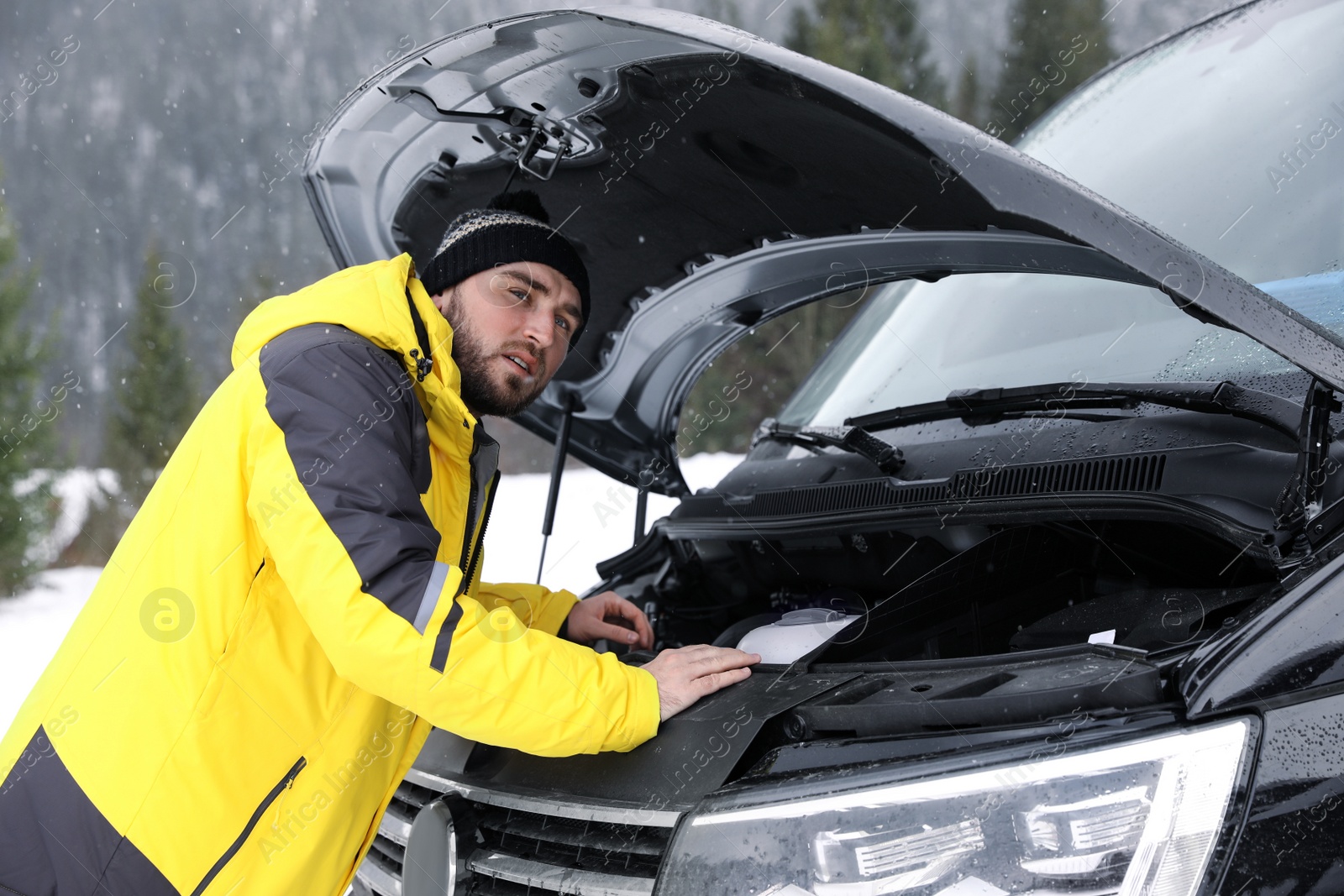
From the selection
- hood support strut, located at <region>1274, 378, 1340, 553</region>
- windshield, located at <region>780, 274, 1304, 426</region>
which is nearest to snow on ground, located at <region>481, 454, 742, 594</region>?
windshield, located at <region>780, 274, 1304, 426</region>

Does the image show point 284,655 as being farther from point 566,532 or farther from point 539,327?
point 566,532

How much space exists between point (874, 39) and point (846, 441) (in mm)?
19287

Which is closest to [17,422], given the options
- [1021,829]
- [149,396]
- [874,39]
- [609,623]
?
[149,396]

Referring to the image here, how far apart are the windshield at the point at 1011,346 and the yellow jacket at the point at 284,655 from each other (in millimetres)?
1059

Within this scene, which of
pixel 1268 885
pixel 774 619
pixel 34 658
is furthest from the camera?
pixel 34 658

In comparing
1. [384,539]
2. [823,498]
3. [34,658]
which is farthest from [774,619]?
[34,658]

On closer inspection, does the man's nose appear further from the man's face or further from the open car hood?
the open car hood

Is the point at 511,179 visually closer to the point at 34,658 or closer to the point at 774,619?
the point at 774,619

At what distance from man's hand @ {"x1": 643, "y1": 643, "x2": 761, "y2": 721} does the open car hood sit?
0.74 m

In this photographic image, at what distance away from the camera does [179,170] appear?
41.2 meters

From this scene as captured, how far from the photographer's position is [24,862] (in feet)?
4.67

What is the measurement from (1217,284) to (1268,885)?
633 millimetres

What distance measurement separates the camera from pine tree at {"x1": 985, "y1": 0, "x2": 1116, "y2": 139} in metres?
19.2

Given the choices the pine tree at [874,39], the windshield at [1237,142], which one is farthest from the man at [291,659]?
the pine tree at [874,39]
